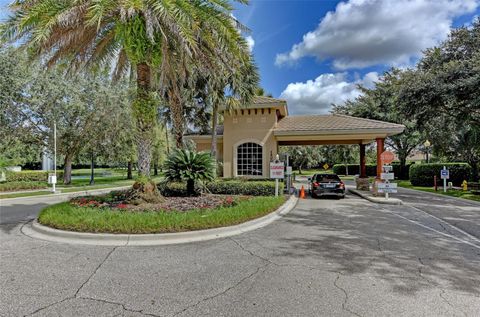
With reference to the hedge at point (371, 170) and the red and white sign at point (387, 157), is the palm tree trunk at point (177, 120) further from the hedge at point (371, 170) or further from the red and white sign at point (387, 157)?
the hedge at point (371, 170)

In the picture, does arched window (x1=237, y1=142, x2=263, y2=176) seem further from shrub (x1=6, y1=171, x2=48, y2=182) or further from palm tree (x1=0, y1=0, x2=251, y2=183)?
shrub (x1=6, y1=171, x2=48, y2=182)

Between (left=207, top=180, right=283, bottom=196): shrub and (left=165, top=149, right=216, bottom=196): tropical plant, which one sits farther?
(left=207, top=180, right=283, bottom=196): shrub

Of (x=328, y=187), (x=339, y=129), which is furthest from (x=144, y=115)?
(x=339, y=129)

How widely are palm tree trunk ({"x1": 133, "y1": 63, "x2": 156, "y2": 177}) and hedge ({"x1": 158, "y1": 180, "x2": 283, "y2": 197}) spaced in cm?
331

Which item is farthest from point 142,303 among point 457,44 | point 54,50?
point 457,44

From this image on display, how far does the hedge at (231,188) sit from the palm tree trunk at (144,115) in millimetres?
3310

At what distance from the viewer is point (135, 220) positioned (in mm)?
7195

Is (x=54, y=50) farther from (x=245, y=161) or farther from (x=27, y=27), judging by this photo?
(x=245, y=161)

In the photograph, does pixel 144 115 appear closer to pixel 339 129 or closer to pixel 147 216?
pixel 147 216

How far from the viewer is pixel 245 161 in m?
18.7

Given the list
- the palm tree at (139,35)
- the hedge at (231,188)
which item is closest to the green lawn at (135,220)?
the palm tree at (139,35)

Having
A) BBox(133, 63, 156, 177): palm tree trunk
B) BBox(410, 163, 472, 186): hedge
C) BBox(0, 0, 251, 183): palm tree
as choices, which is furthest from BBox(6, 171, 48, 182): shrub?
BBox(410, 163, 472, 186): hedge

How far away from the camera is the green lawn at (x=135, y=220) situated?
22.7 ft

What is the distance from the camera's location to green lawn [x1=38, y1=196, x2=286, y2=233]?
22.7 ft
